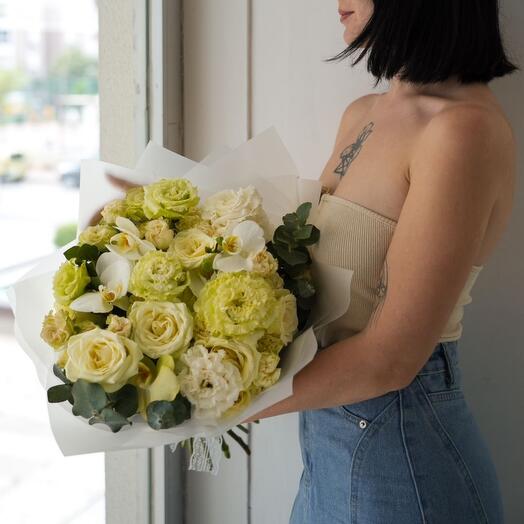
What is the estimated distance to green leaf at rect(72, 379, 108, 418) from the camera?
0.92 metres

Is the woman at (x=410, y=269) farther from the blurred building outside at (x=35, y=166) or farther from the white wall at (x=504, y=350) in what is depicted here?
the blurred building outside at (x=35, y=166)

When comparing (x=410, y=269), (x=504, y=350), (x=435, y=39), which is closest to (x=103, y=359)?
(x=410, y=269)

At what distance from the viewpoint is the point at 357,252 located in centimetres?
118

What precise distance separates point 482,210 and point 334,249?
0.24 meters

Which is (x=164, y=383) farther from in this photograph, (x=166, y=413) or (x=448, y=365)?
(x=448, y=365)

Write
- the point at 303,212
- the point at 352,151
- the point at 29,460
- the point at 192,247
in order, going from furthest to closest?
the point at 29,460
the point at 352,151
the point at 303,212
the point at 192,247

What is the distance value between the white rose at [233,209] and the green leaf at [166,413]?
0.25 m

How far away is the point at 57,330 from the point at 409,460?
0.58 m

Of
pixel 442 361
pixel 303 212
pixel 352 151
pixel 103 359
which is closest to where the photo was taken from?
pixel 103 359

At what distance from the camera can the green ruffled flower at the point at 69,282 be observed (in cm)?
99

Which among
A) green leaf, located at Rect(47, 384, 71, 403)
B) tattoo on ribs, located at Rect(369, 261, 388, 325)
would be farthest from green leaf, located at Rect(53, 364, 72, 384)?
tattoo on ribs, located at Rect(369, 261, 388, 325)

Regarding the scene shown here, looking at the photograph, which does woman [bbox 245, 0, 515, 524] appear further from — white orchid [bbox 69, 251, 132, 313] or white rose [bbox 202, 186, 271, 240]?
white orchid [bbox 69, 251, 132, 313]

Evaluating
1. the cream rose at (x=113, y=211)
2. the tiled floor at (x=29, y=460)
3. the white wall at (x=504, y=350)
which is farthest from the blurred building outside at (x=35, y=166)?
the white wall at (x=504, y=350)

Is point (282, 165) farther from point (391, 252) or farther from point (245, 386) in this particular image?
point (245, 386)
